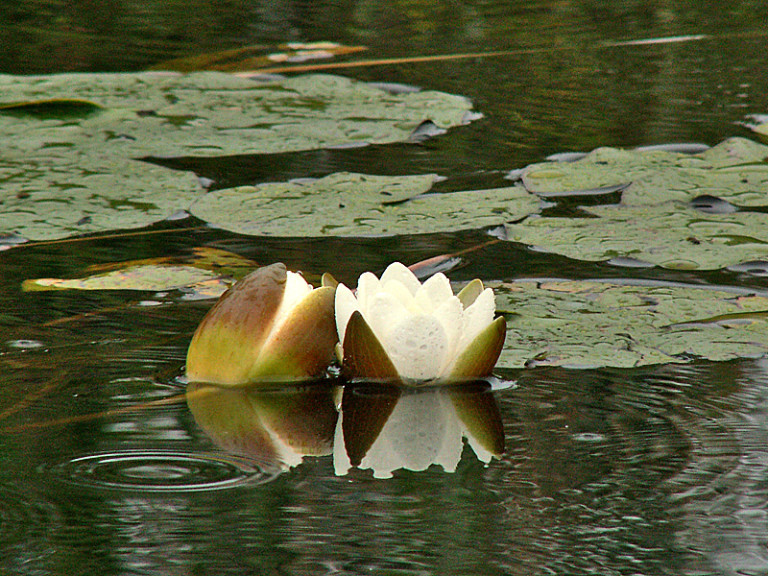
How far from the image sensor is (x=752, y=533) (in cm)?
118

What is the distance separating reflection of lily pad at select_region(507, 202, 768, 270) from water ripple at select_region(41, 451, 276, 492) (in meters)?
1.15

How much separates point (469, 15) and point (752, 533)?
15.9ft

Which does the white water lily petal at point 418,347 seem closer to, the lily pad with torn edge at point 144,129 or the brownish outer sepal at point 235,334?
the brownish outer sepal at point 235,334

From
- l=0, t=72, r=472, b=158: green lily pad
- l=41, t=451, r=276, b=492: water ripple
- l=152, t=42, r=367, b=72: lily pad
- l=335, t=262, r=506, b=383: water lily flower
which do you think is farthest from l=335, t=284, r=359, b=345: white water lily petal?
l=152, t=42, r=367, b=72: lily pad

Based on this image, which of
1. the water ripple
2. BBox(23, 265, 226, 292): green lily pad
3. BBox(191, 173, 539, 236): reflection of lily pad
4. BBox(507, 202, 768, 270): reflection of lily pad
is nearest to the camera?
the water ripple

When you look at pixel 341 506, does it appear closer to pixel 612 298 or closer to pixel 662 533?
pixel 662 533

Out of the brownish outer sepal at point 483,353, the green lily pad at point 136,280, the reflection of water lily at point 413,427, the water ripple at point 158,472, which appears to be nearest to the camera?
the water ripple at point 158,472

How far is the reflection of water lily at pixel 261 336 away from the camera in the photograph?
1.67m

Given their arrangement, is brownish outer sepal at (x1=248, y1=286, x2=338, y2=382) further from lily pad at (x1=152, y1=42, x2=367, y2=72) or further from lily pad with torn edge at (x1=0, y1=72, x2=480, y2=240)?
lily pad at (x1=152, y1=42, x2=367, y2=72)

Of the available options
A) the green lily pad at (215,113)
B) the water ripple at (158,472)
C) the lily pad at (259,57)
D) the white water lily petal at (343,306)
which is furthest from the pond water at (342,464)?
the lily pad at (259,57)

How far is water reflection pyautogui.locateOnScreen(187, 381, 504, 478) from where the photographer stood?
1.41m

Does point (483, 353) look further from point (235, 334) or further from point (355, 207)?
point (355, 207)

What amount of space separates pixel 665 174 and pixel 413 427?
1.58 meters

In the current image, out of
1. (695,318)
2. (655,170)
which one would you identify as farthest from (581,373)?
(655,170)
